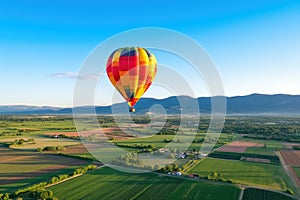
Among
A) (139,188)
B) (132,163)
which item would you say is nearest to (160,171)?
(132,163)

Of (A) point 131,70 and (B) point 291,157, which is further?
(B) point 291,157

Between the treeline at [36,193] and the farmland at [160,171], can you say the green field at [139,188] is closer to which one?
the farmland at [160,171]

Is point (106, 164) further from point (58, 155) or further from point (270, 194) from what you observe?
point (270, 194)

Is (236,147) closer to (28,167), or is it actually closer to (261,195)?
(261,195)

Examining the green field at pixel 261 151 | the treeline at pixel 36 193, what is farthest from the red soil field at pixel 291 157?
the treeline at pixel 36 193

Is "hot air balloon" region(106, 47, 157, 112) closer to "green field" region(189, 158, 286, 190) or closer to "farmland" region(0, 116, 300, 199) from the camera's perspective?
"farmland" region(0, 116, 300, 199)
